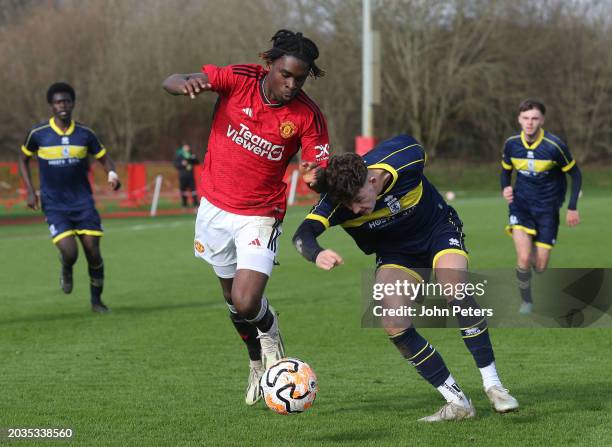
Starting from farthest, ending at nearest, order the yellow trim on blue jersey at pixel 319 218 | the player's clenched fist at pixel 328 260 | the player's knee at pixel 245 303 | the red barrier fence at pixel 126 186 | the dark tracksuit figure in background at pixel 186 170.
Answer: the dark tracksuit figure in background at pixel 186 170 → the red barrier fence at pixel 126 186 → the player's knee at pixel 245 303 → the yellow trim on blue jersey at pixel 319 218 → the player's clenched fist at pixel 328 260

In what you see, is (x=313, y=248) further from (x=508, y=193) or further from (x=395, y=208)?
(x=508, y=193)

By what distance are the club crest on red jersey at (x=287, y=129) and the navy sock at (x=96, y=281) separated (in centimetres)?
537

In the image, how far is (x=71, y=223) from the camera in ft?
36.5

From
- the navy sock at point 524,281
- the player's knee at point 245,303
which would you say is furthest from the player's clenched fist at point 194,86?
the navy sock at point 524,281

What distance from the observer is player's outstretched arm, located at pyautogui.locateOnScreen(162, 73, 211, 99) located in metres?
5.91

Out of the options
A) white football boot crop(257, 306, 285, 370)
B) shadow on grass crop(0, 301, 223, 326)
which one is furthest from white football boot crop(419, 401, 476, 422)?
shadow on grass crop(0, 301, 223, 326)

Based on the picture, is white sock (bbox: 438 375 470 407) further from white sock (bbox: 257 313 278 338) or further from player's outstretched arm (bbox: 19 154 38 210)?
player's outstretched arm (bbox: 19 154 38 210)

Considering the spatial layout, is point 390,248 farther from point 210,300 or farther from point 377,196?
point 210,300

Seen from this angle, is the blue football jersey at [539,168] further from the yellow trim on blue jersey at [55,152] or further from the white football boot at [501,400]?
the white football boot at [501,400]

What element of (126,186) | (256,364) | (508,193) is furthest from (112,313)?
(126,186)

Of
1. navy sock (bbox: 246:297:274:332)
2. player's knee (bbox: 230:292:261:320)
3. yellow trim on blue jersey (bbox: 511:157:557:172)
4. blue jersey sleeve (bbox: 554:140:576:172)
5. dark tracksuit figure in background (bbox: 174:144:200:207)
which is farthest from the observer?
dark tracksuit figure in background (bbox: 174:144:200:207)

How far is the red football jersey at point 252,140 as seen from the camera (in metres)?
6.42

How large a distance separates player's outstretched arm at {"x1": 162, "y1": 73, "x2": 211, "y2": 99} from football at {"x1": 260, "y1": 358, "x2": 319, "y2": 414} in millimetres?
1678

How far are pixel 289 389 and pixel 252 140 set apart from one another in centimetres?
165
